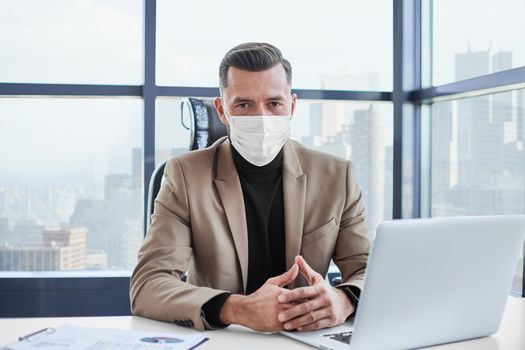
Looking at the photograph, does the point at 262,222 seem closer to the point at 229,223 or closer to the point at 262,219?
the point at 262,219

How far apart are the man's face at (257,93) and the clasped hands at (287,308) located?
614 mm

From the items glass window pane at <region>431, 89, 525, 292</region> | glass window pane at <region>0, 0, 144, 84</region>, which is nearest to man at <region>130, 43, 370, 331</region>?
glass window pane at <region>431, 89, 525, 292</region>

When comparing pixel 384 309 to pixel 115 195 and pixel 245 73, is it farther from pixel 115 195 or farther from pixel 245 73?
pixel 115 195

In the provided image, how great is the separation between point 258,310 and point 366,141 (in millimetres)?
2665

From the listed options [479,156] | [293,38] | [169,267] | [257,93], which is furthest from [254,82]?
[293,38]

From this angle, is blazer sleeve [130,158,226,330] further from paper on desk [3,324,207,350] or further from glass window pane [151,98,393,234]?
glass window pane [151,98,393,234]

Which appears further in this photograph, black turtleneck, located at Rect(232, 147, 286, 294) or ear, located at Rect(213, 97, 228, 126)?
ear, located at Rect(213, 97, 228, 126)

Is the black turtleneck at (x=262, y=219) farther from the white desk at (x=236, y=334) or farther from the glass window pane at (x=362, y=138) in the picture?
the glass window pane at (x=362, y=138)

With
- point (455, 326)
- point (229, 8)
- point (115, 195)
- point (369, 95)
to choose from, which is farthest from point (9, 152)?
point (455, 326)

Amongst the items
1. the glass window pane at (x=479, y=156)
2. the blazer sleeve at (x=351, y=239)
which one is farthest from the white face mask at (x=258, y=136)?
the glass window pane at (x=479, y=156)

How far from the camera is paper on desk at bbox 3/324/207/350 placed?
118 cm

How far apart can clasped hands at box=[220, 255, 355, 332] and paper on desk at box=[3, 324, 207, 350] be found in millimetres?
109

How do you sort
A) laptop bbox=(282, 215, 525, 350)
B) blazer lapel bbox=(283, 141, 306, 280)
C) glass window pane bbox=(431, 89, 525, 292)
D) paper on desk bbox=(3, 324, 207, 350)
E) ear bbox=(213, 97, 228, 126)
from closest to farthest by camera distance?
laptop bbox=(282, 215, 525, 350) → paper on desk bbox=(3, 324, 207, 350) → blazer lapel bbox=(283, 141, 306, 280) → ear bbox=(213, 97, 228, 126) → glass window pane bbox=(431, 89, 525, 292)

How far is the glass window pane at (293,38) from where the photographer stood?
143 inches
